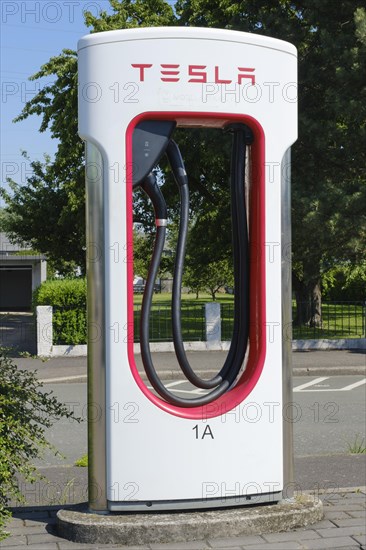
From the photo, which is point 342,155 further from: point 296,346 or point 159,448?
point 159,448

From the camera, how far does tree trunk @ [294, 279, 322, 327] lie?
24.0 metres

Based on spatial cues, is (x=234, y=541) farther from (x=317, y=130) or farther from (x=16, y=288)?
(x=16, y=288)

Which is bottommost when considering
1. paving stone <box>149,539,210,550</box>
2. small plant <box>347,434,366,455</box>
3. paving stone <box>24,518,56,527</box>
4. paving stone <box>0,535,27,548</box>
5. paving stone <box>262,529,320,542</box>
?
small plant <box>347,434,366,455</box>

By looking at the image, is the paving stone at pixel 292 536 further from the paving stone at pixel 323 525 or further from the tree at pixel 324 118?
the tree at pixel 324 118

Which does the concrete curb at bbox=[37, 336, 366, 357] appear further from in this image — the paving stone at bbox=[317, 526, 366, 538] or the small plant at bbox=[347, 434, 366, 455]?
the paving stone at bbox=[317, 526, 366, 538]

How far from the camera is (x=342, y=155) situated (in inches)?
799

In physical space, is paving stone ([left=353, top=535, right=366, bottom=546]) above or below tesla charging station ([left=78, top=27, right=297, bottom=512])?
below

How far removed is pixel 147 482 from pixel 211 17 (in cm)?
1870

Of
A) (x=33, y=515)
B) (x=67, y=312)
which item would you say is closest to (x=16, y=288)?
(x=67, y=312)

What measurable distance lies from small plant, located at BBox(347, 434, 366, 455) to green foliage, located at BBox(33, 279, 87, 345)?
9.71 m

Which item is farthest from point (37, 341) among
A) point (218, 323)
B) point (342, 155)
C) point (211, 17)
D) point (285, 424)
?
point (285, 424)

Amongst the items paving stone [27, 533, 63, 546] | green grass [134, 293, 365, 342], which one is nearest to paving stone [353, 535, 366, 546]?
paving stone [27, 533, 63, 546]

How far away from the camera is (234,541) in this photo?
4812 millimetres

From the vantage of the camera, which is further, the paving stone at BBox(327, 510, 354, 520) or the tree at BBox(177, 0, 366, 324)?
the tree at BBox(177, 0, 366, 324)
